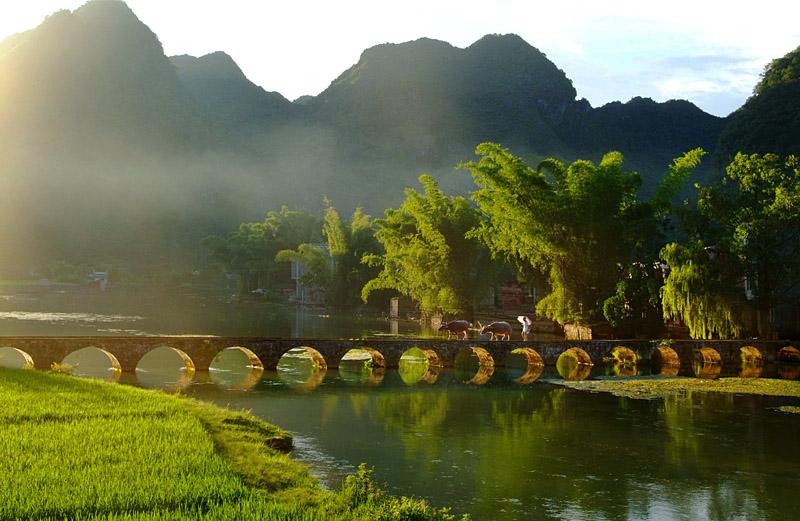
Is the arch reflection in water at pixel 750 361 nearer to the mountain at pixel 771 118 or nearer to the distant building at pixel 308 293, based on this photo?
the mountain at pixel 771 118

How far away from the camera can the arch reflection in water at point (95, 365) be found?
30953mm

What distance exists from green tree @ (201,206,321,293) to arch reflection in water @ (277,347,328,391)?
70.0m

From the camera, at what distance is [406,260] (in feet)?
187

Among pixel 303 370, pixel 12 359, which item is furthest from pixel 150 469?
pixel 12 359

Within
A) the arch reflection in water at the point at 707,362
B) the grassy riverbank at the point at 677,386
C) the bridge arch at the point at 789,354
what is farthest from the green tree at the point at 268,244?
the grassy riverbank at the point at 677,386

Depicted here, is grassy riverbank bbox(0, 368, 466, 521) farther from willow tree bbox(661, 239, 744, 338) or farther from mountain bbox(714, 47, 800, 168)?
mountain bbox(714, 47, 800, 168)

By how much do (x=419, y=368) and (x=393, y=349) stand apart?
8.06 feet

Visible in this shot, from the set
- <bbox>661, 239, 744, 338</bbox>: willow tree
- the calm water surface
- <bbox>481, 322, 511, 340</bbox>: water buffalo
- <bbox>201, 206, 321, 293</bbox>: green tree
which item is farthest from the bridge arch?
<bbox>201, 206, 321, 293</bbox>: green tree

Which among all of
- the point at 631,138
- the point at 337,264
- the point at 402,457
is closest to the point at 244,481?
the point at 402,457

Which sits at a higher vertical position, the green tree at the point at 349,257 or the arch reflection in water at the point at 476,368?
the green tree at the point at 349,257

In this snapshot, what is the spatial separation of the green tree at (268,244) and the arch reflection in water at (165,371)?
6917cm

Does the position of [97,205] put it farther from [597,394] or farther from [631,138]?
[597,394]

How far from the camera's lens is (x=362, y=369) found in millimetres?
36406

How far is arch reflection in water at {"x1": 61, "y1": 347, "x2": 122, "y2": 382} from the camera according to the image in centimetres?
3095
